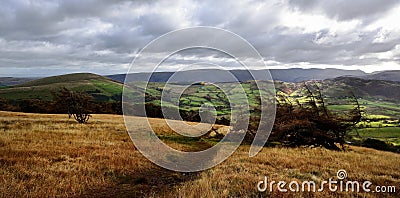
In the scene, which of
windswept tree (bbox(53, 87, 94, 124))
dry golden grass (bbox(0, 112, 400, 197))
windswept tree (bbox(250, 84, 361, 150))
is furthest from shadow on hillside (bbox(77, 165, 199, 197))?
windswept tree (bbox(53, 87, 94, 124))

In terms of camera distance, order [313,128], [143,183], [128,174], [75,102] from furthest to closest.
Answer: [75,102], [313,128], [128,174], [143,183]

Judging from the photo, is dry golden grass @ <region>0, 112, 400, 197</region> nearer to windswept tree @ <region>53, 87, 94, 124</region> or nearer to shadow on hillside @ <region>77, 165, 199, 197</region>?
shadow on hillside @ <region>77, 165, 199, 197</region>

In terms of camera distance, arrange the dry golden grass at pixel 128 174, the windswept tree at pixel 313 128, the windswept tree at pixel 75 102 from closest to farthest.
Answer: the dry golden grass at pixel 128 174 → the windswept tree at pixel 313 128 → the windswept tree at pixel 75 102

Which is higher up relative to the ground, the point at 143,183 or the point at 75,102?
the point at 75,102

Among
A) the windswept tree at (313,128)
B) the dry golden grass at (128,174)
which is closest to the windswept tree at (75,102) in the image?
the dry golden grass at (128,174)

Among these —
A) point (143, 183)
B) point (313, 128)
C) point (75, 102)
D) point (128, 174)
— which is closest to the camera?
point (143, 183)

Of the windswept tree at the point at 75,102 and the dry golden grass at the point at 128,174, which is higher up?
A: the windswept tree at the point at 75,102

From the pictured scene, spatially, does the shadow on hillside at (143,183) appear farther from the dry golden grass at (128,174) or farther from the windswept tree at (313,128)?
the windswept tree at (313,128)

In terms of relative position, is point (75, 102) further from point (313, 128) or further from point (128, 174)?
point (313, 128)

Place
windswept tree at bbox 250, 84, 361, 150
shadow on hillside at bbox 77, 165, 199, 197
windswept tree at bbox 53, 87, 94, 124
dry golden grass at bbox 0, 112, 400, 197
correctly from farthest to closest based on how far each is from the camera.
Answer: windswept tree at bbox 53, 87, 94, 124 < windswept tree at bbox 250, 84, 361, 150 < shadow on hillside at bbox 77, 165, 199, 197 < dry golden grass at bbox 0, 112, 400, 197

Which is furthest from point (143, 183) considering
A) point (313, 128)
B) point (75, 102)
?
point (75, 102)

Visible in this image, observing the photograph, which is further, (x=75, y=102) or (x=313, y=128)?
(x=75, y=102)

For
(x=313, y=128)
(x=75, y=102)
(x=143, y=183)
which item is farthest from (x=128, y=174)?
(x=75, y=102)

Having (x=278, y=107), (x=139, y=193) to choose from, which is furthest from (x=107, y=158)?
(x=278, y=107)
